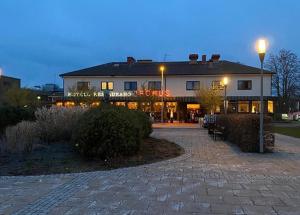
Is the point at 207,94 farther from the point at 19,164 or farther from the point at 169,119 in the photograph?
the point at 19,164

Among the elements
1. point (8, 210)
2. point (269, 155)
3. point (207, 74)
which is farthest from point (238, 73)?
point (8, 210)

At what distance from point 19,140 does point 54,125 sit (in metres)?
2.48

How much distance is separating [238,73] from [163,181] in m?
47.8

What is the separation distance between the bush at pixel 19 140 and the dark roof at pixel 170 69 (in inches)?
1717

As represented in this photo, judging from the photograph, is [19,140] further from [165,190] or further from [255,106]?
[255,106]

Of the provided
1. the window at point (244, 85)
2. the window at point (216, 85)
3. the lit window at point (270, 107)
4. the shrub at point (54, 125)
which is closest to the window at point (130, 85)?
the window at point (216, 85)

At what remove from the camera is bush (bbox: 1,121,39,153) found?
1424 cm

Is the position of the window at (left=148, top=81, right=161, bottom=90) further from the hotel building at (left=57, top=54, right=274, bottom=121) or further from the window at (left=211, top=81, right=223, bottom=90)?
the window at (left=211, top=81, right=223, bottom=90)

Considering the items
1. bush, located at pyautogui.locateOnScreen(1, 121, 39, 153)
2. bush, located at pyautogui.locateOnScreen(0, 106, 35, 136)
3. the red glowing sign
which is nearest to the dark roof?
the red glowing sign

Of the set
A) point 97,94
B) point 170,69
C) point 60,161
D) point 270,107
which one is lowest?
point 60,161

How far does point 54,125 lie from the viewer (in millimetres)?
16719

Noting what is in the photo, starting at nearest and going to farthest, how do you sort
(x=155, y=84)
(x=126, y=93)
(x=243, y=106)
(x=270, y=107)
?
1. (x=243, y=106)
2. (x=126, y=93)
3. (x=270, y=107)
4. (x=155, y=84)

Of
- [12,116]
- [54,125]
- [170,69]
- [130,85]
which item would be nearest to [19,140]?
[54,125]

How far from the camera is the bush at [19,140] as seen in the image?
14.2 meters
